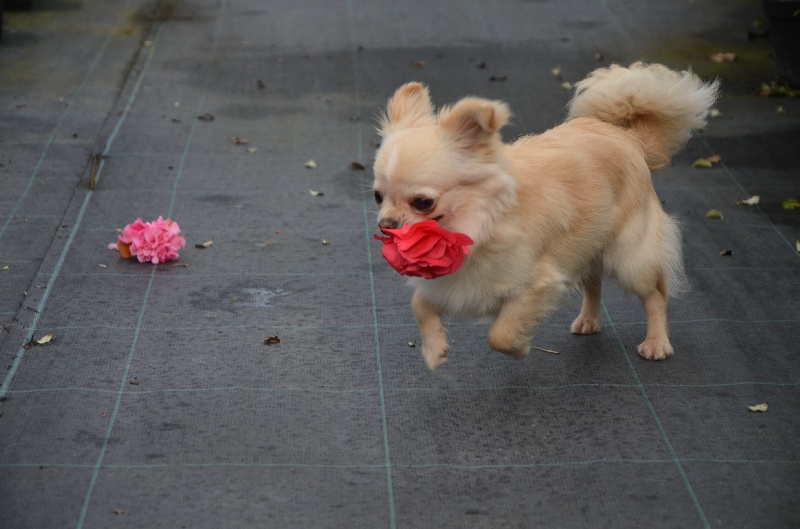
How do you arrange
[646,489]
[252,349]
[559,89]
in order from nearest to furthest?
[646,489]
[252,349]
[559,89]

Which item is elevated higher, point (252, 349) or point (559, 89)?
point (252, 349)

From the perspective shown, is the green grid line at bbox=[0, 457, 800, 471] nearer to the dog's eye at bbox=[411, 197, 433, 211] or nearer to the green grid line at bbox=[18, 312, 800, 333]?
the dog's eye at bbox=[411, 197, 433, 211]

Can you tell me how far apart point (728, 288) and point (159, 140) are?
4.53 meters

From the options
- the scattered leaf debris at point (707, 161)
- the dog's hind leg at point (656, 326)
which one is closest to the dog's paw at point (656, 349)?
the dog's hind leg at point (656, 326)

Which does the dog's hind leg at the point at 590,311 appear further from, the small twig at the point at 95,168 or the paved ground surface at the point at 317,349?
the small twig at the point at 95,168

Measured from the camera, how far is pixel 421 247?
348 cm

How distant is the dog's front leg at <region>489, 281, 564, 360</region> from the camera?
404 cm

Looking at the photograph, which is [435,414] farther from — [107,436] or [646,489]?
[107,436]

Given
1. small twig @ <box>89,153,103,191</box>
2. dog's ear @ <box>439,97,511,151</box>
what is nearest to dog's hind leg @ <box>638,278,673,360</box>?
dog's ear @ <box>439,97,511,151</box>

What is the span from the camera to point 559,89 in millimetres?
8961

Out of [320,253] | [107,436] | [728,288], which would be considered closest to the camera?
[107,436]

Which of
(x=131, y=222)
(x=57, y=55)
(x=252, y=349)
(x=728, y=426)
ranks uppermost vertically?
(x=728, y=426)

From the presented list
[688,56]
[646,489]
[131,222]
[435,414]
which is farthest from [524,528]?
[688,56]

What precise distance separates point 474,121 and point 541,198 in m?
0.64
